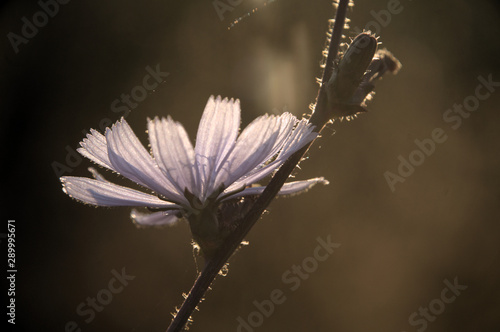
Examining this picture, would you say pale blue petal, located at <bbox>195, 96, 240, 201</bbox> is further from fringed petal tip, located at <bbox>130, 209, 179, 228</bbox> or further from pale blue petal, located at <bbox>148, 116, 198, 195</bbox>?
fringed petal tip, located at <bbox>130, 209, 179, 228</bbox>

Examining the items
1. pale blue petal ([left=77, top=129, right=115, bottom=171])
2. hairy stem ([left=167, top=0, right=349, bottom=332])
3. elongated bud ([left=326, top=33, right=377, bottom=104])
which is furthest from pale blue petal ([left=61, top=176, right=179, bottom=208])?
elongated bud ([left=326, top=33, right=377, bottom=104])

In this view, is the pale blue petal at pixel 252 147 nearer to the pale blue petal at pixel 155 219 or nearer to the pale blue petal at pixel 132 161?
the pale blue petal at pixel 132 161

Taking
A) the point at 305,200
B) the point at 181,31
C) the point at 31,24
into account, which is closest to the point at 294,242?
Answer: the point at 305,200

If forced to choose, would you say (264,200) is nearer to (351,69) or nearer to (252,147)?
(252,147)

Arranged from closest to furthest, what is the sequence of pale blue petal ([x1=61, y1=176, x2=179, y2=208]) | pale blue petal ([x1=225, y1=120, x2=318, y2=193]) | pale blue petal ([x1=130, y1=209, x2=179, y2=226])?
1. pale blue petal ([x1=225, y1=120, x2=318, y2=193])
2. pale blue petal ([x1=61, y1=176, x2=179, y2=208])
3. pale blue petal ([x1=130, y1=209, x2=179, y2=226])

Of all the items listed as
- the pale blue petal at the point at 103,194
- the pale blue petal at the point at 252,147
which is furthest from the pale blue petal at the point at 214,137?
the pale blue petal at the point at 103,194
